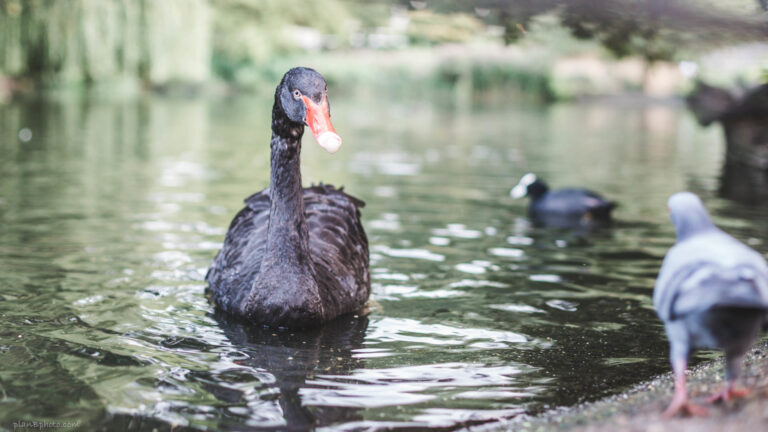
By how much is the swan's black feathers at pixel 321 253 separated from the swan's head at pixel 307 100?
3.48 ft

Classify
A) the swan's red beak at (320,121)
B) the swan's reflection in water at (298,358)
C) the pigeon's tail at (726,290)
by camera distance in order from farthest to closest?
the swan's red beak at (320,121)
the swan's reflection in water at (298,358)
the pigeon's tail at (726,290)

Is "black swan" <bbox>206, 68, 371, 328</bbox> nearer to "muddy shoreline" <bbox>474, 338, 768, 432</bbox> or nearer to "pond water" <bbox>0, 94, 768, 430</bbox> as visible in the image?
"pond water" <bbox>0, 94, 768, 430</bbox>

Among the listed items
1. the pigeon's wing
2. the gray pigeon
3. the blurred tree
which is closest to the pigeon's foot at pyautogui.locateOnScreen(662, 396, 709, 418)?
the gray pigeon

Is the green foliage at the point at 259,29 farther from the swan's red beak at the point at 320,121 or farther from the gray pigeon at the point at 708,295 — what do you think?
the gray pigeon at the point at 708,295

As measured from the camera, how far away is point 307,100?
443 centimetres

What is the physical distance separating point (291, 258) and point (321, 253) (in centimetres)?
60

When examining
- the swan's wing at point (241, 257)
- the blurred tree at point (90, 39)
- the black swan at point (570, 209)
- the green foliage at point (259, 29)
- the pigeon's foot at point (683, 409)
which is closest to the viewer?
the pigeon's foot at point (683, 409)

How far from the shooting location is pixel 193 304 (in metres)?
5.47

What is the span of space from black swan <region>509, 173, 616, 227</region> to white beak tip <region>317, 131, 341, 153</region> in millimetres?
5593

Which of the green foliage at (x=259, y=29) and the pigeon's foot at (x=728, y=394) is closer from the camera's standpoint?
the pigeon's foot at (x=728, y=394)

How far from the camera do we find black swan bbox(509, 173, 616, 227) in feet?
30.6

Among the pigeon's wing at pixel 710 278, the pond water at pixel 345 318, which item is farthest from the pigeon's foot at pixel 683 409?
the pond water at pixel 345 318

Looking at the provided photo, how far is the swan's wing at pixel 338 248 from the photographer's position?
5.23 metres

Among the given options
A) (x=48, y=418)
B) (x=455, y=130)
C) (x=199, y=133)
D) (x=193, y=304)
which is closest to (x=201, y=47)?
(x=199, y=133)
